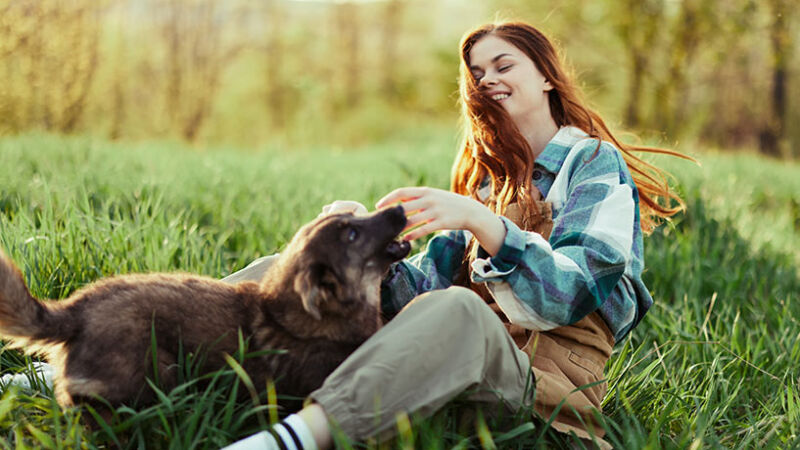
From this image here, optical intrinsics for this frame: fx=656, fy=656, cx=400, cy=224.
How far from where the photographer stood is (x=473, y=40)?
323 centimetres

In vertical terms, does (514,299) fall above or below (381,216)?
below

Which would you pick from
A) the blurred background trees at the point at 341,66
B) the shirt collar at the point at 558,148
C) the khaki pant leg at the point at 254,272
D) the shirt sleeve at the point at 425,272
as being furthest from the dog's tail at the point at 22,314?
the blurred background trees at the point at 341,66

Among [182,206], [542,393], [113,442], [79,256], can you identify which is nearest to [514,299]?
[542,393]

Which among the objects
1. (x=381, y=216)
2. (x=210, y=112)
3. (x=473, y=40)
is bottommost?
(x=210, y=112)

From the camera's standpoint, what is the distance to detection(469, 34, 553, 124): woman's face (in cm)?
302

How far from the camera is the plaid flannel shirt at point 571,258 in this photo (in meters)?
2.26

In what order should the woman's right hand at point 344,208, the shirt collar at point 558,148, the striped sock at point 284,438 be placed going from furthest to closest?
the shirt collar at point 558,148, the woman's right hand at point 344,208, the striped sock at point 284,438

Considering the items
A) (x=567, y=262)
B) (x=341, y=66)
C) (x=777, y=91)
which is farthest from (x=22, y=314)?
(x=341, y=66)

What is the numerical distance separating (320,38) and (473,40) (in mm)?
20159

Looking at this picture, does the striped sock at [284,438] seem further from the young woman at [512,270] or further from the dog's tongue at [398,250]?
the dog's tongue at [398,250]

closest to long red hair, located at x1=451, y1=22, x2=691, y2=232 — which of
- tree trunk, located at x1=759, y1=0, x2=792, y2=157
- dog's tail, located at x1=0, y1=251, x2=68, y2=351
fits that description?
dog's tail, located at x1=0, y1=251, x2=68, y2=351

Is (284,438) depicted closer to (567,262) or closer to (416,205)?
(416,205)

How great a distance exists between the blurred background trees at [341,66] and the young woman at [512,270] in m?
4.97

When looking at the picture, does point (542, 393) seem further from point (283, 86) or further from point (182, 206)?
point (283, 86)
